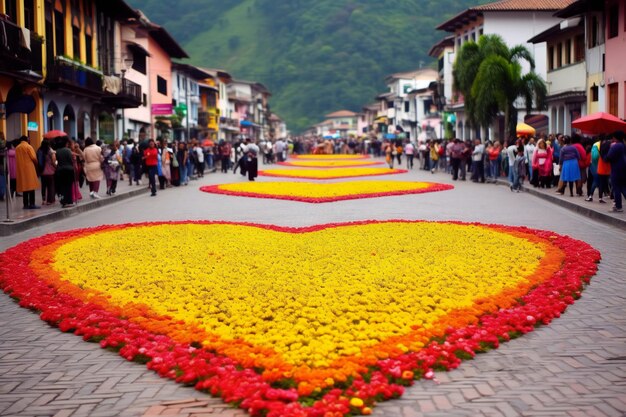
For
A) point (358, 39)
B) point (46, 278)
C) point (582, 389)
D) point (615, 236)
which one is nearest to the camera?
point (582, 389)

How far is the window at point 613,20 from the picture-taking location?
33000mm

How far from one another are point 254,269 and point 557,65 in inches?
1475

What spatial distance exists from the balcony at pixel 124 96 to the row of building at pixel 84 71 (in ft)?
0.17

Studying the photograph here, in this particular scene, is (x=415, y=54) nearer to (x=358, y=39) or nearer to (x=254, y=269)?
(x=358, y=39)

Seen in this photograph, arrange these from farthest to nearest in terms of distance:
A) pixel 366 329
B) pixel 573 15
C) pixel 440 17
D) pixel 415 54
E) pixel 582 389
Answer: pixel 415 54, pixel 440 17, pixel 573 15, pixel 366 329, pixel 582 389

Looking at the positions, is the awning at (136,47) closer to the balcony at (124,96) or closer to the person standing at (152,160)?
the balcony at (124,96)

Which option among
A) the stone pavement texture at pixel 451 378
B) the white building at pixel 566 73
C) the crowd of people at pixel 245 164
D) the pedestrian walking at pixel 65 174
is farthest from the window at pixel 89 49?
the stone pavement texture at pixel 451 378

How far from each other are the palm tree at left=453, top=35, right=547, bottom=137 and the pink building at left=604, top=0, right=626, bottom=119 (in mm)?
4309

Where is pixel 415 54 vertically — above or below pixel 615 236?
above

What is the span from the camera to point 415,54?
133 m

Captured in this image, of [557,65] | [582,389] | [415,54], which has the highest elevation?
[415,54]

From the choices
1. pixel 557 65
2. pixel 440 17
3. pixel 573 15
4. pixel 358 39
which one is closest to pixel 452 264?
pixel 573 15

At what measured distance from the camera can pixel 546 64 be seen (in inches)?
1912

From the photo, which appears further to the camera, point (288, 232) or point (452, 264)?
point (288, 232)
